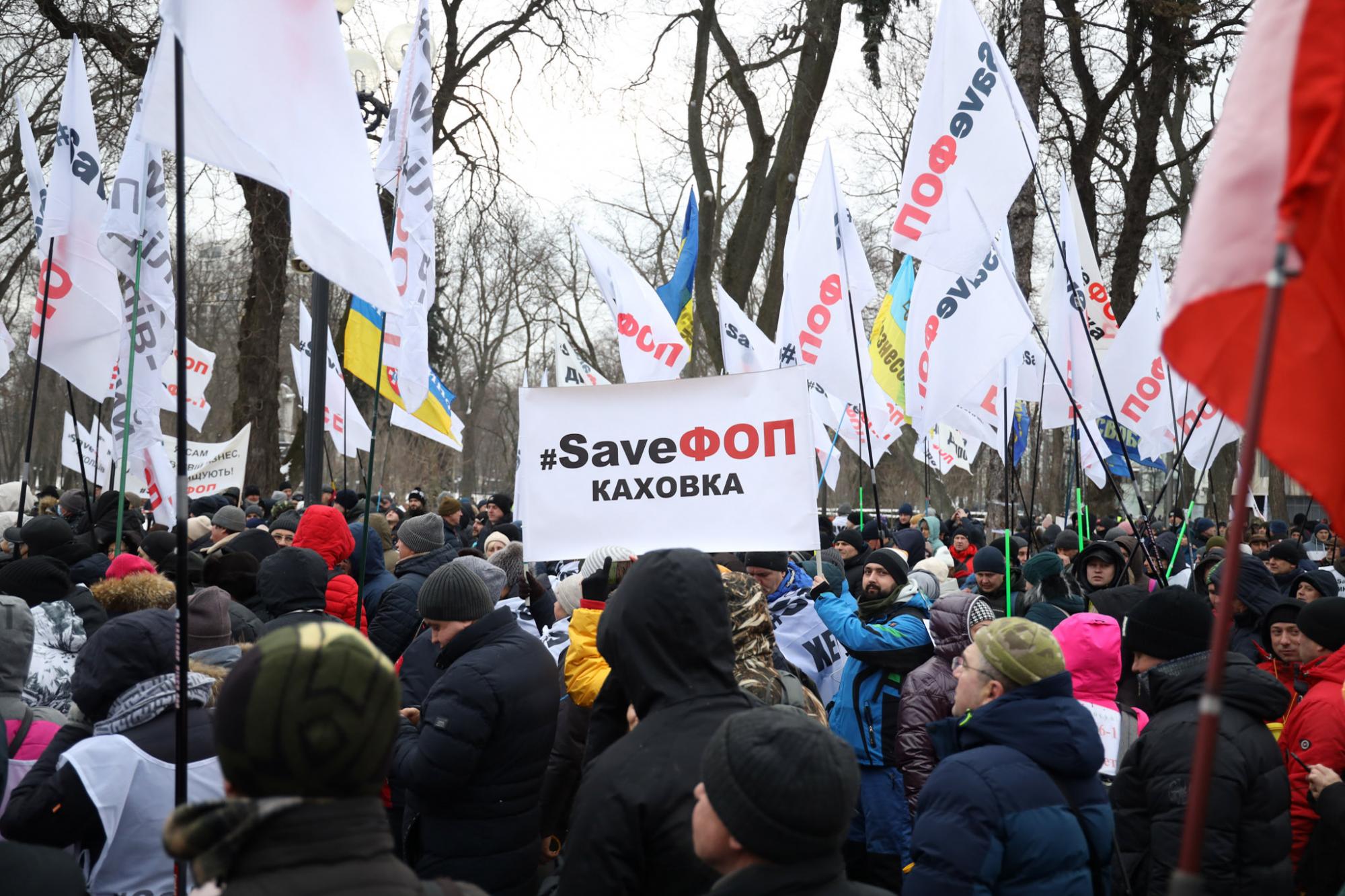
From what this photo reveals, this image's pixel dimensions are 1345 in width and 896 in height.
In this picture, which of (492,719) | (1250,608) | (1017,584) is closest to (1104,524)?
(1017,584)

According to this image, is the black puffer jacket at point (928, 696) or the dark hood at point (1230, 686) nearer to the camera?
the dark hood at point (1230, 686)

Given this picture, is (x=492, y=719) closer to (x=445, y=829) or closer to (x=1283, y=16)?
(x=445, y=829)

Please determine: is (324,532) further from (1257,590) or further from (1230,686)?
(1257,590)

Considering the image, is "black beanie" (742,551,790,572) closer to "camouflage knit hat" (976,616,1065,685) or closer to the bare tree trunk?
"camouflage knit hat" (976,616,1065,685)

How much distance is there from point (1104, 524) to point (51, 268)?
15.7 metres

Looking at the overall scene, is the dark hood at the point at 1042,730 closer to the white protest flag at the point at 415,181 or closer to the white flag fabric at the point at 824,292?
the white protest flag at the point at 415,181

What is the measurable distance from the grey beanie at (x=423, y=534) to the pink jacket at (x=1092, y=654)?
3823 mm

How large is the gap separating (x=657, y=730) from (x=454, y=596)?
5.37ft

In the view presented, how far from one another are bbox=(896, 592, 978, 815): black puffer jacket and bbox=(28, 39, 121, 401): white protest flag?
5581 mm

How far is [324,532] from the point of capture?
6742mm

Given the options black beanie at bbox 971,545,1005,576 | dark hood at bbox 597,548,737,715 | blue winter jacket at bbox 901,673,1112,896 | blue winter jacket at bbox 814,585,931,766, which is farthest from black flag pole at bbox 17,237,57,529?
blue winter jacket at bbox 901,673,1112,896

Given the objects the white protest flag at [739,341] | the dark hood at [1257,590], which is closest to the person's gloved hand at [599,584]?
the dark hood at [1257,590]

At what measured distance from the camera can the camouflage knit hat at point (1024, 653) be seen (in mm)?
3385

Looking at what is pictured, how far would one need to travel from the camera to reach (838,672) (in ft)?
18.0
